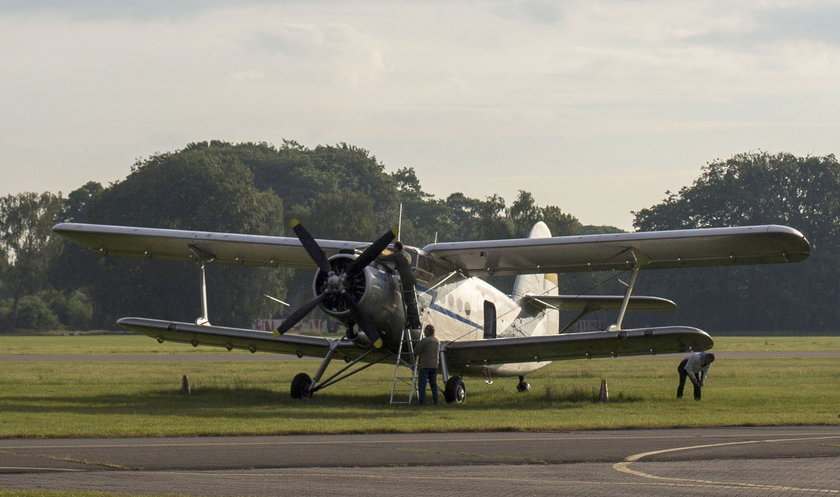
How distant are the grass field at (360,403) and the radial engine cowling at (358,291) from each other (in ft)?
5.86

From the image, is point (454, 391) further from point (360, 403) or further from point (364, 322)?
point (364, 322)

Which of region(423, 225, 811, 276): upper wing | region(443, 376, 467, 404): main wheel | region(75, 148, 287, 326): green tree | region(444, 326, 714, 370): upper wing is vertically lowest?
region(443, 376, 467, 404): main wheel

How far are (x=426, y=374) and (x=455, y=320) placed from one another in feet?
9.18

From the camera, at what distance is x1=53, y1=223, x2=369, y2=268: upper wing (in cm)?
2866

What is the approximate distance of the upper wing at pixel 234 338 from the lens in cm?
2769

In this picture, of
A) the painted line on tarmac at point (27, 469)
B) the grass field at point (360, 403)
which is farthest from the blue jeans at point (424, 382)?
the painted line on tarmac at point (27, 469)

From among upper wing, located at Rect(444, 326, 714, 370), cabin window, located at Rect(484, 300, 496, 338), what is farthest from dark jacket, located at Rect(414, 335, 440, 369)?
cabin window, located at Rect(484, 300, 496, 338)

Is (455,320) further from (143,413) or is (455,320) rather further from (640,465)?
(640,465)

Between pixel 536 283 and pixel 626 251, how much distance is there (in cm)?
641

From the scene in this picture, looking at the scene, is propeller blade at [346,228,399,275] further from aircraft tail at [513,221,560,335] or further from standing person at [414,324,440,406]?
aircraft tail at [513,221,560,335]

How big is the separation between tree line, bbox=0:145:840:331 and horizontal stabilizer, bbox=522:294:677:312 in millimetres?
72572

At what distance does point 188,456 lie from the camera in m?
15.7

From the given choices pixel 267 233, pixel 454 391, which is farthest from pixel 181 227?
pixel 454 391

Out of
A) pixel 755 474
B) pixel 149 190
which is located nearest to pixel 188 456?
pixel 755 474
